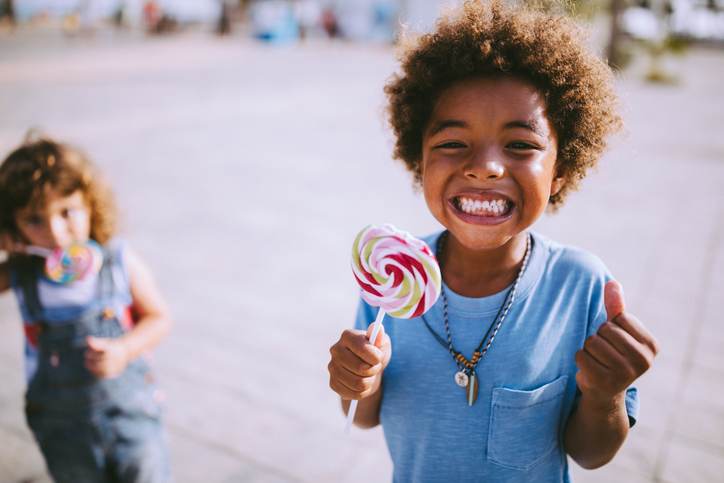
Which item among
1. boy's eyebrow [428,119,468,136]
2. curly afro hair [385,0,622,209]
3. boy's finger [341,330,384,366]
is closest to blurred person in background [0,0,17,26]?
curly afro hair [385,0,622,209]

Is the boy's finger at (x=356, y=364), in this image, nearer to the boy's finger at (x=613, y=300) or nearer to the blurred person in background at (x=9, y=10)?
the boy's finger at (x=613, y=300)

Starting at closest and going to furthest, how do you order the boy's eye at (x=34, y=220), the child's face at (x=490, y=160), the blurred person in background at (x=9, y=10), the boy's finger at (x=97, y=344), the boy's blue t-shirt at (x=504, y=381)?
the child's face at (x=490, y=160)
the boy's blue t-shirt at (x=504, y=381)
the boy's finger at (x=97, y=344)
the boy's eye at (x=34, y=220)
the blurred person in background at (x=9, y=10)

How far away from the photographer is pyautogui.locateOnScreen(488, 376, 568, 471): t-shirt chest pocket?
1.41m

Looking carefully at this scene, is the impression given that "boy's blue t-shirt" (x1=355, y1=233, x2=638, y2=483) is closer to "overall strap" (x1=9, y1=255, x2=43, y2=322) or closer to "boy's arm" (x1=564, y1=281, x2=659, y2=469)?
"boy's arm" (x1=564, y1=281, x2=659, y2=469)

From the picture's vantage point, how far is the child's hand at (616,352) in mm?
1217

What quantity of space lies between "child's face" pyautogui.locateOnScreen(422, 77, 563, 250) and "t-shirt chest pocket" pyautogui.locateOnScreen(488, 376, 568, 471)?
0.37 metres

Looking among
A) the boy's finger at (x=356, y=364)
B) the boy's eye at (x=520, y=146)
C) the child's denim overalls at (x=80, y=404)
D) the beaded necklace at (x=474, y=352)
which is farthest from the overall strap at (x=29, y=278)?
the boy's eye at (x=520, y=146)

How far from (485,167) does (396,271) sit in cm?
31

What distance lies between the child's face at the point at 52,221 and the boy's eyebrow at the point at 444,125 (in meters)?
1.36

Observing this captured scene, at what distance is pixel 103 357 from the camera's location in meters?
1.92

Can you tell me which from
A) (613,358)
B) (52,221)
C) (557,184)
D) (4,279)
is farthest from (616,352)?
(4,279)

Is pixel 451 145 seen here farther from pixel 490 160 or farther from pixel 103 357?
pixel 103 357

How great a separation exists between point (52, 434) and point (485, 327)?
1553mm

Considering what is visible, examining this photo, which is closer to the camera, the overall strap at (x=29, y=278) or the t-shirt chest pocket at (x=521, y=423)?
the t-shirt chest pocket at (x=521, y=423)
